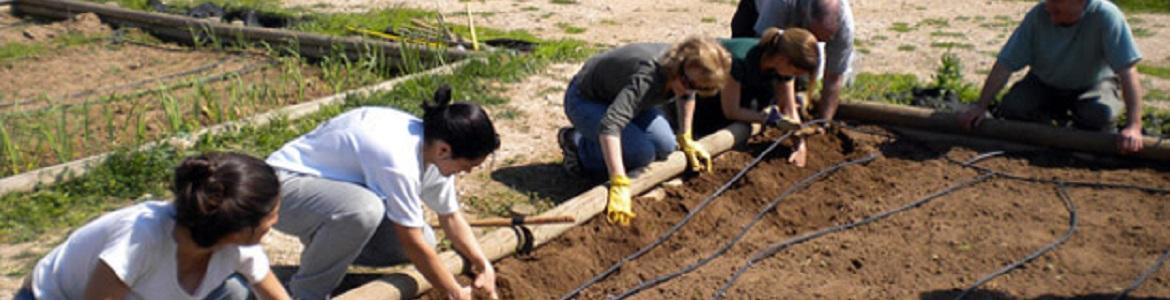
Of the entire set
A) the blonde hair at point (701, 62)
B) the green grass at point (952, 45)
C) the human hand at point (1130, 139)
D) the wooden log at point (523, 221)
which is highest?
the blonde hair at point (701, 62)

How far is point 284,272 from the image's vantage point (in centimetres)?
408

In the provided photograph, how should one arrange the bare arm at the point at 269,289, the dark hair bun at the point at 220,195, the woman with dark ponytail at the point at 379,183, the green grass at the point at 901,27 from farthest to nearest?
the green grass at the point at 901,27
the woman with dark ponytail at the point at 379,183
the bare arm at the point at 269,289
the dark hair bun at the point at 220,195

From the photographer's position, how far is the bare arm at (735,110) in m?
5.47

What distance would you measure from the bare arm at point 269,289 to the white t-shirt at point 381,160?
1.35ft

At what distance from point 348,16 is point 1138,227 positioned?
6657mm

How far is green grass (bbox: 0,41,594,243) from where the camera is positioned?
14.6ft

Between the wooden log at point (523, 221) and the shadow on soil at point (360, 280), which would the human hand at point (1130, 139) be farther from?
the shadow on soil at point (360, 280)

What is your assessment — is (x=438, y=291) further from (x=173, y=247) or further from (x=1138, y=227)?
(x=1138, y=227)

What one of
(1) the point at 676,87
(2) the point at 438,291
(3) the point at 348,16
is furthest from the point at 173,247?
(3) the point at 348,16

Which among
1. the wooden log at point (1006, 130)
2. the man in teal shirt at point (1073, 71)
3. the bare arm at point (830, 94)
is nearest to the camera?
the man in teal shirt at point (1073, 71)

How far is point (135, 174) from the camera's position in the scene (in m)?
4.87

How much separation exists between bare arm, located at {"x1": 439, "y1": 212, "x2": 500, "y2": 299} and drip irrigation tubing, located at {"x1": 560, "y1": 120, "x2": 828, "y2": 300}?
338mm

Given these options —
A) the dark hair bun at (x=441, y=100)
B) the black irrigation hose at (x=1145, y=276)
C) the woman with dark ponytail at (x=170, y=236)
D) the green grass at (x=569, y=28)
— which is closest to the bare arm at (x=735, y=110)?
the black irrigation hose at (x=1145, y=276)

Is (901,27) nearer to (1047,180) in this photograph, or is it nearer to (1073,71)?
(1073,71)
